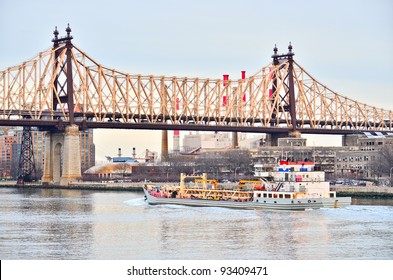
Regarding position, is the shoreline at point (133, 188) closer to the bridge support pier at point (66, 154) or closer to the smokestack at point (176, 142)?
the bridge support pier at point (66, 154)

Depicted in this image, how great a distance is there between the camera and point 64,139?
89.1m

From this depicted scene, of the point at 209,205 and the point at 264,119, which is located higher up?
the point at 264,119

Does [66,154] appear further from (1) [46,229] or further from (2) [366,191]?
(1) [46,229]

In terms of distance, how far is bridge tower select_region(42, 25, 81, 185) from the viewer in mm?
88125

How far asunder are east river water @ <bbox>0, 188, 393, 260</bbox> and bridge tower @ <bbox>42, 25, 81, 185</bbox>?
34123 mm

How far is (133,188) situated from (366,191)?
23.0m

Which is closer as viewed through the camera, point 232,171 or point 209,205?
point 209,205

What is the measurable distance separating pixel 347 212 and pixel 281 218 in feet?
12.8

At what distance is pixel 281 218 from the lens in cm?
4512

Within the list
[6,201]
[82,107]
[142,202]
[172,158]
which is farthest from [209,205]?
Result: [172,158]

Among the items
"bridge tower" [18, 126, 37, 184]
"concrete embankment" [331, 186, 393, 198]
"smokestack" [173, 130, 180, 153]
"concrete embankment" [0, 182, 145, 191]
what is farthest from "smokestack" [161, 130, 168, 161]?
"concrete embankment" [331, 186, 393, 198]

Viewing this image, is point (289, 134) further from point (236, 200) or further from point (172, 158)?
point (236, 200)

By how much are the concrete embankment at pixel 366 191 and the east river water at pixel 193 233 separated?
9208mm

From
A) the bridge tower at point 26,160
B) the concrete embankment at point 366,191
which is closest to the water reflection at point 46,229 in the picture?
the concrete embankment at point 366,191
